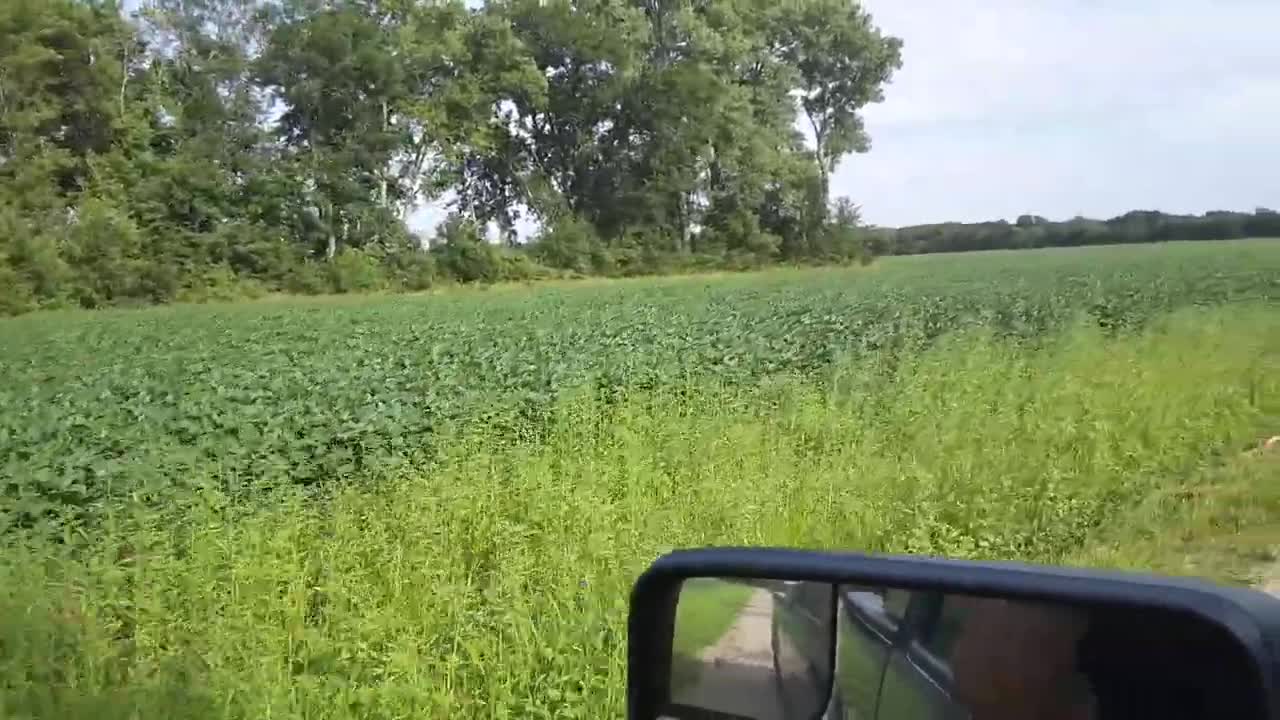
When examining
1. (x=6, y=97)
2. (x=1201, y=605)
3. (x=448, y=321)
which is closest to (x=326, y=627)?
(x=1201, y=605)

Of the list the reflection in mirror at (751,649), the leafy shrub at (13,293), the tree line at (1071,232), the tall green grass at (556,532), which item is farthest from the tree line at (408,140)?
the reflection in mirror at (751,649)

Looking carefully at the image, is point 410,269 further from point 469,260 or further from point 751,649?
point 751,649

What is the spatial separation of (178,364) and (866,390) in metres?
9.05

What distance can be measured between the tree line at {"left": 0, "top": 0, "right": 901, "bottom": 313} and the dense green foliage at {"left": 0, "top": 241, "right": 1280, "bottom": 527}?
13740mm

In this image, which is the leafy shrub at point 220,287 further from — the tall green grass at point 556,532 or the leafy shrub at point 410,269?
the tall green grass at point 556,532

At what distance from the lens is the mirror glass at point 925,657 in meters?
1.21

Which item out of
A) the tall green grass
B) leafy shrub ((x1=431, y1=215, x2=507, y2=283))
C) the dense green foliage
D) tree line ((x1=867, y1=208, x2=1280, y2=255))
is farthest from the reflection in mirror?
tree line ((x1=867, y1=208, x2=1280, y2=255))

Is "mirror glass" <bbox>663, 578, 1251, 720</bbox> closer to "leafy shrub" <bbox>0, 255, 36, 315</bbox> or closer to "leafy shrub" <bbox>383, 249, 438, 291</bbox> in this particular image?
"leafy shrub" <bbox>0, 255, 36, 315</bbox>

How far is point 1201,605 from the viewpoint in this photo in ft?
3.87

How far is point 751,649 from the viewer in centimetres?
197

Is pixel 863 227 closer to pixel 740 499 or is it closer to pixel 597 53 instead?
pixel 597 53

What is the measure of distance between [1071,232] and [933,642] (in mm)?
68580

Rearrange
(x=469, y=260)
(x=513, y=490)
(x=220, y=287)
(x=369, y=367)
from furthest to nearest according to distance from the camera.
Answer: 1. (x=469, y=260)
2. (x=220, y=287)
3. (x=369, y=367)
4. (x=513, y=490)

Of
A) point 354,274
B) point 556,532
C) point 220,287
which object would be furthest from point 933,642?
point 354,274
